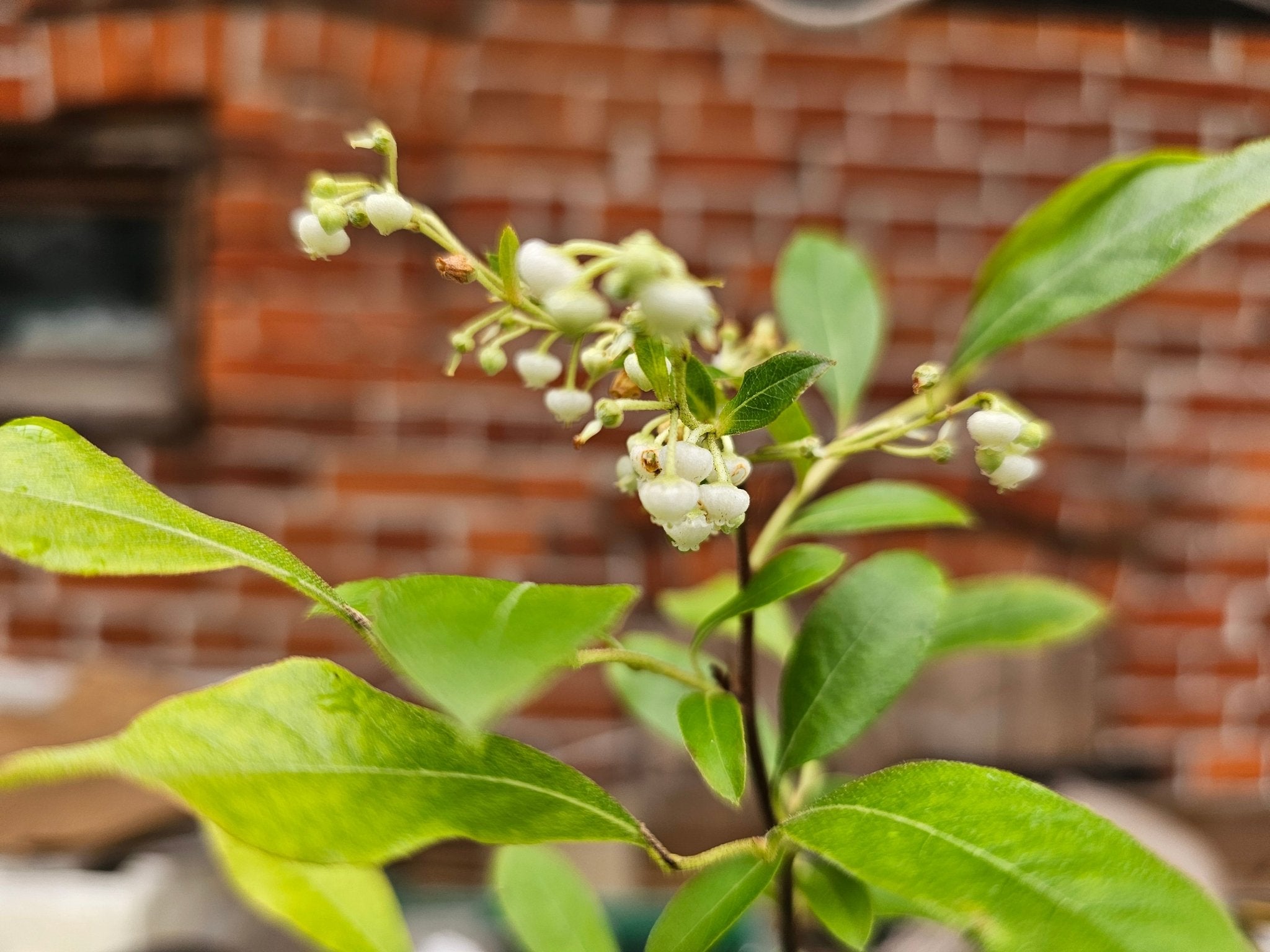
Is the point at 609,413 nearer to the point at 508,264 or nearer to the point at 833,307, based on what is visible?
the point at 508,264

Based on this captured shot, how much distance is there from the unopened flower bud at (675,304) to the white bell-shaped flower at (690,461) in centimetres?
4

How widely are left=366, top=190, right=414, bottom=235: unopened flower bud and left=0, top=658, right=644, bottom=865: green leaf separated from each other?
A: 12cm

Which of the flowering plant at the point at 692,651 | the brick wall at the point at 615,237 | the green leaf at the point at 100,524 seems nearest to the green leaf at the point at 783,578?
the flowering plant at the point at 692,651

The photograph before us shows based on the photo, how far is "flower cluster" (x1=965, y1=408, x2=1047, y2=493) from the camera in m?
0.27

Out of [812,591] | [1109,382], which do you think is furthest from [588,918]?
[1109,382]

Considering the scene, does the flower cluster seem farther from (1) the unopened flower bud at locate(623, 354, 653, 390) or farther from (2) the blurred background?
(2) the blurred background

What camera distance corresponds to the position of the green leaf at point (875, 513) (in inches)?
12.5

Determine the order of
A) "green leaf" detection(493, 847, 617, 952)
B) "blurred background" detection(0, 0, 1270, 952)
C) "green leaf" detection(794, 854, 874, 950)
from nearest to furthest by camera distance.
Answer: "green leaf" detection(794, 854, 874, 950), "green leaf" detection(493, 847, 617, 952), "blurred background" detection(0, 0, 1270, 952)

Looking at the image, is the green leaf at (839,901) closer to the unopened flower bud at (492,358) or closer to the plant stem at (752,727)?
the plant stem at (752,727)

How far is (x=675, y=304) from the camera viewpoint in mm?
185

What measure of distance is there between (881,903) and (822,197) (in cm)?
82

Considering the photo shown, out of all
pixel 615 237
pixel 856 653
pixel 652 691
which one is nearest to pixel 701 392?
pixel 856 653

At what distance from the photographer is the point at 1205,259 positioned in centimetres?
102

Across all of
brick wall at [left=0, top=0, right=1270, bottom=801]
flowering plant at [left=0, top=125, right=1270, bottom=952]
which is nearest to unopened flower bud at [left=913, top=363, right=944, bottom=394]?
flowering plant at [left=0, top=125, right=1270, bottom=952]
